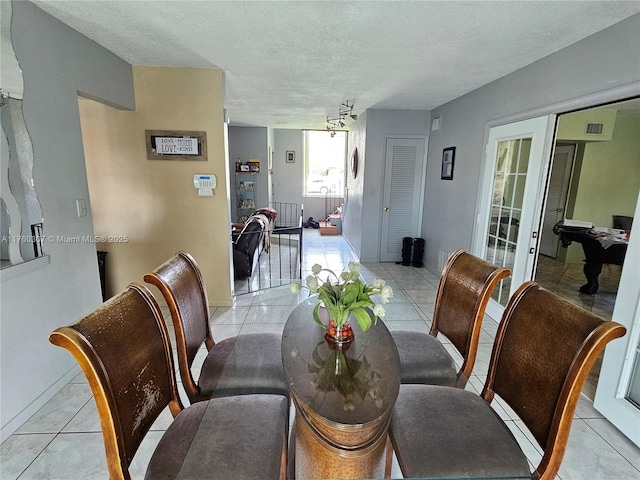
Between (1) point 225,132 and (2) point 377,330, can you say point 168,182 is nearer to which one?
(1) point 225,132

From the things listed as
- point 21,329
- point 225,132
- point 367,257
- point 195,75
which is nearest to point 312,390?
point 21,329

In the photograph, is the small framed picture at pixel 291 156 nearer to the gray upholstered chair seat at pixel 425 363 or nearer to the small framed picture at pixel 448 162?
the small framed picture at pixel 448 162

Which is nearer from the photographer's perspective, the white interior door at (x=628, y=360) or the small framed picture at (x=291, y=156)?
the white interior door at (x=628, y=360)

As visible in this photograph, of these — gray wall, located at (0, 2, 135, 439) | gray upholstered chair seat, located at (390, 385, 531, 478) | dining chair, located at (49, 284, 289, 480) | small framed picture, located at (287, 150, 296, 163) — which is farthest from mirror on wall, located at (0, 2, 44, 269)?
small framed picture, located at (287, 150, 296, 163)

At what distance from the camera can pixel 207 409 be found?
1.25m

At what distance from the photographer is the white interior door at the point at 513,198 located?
8.68 ft

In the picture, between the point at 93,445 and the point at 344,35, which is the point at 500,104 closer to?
the point at 344,35

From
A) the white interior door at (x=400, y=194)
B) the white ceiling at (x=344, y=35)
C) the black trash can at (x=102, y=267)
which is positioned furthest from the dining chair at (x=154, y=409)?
the white interior door at (x=400, y=194)

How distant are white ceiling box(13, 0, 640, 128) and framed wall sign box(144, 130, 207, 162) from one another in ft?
2.03

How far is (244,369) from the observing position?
154 cm

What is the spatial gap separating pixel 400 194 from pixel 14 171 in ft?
14.9

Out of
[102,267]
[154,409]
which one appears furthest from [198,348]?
[102,267]

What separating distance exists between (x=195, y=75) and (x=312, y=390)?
9.89ft

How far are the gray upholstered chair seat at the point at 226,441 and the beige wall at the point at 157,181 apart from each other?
7.35ft
